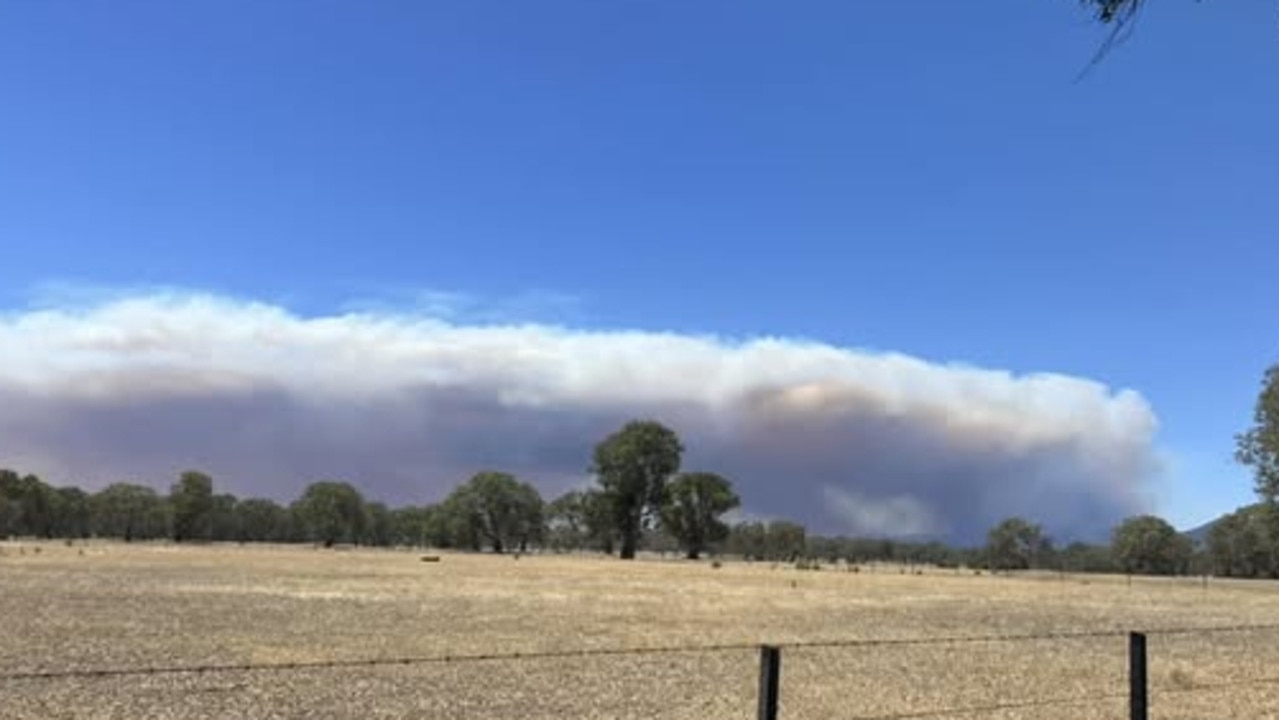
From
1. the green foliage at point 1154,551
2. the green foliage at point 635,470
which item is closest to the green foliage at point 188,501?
the green foliage at point 635,470

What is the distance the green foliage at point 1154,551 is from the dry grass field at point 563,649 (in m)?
136

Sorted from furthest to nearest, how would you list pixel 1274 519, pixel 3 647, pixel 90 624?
1. pixel 1274 519
2. pixel 90 624
3. pixel 3 647

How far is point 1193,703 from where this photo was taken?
64.6 feet

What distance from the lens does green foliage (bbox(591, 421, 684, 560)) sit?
6590 inches

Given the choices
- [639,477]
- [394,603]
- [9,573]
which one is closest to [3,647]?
[394,603]

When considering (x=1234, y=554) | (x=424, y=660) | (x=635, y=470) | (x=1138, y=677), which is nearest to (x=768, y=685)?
(x=424, y=660)

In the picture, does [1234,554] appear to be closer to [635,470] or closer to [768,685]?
[635,470]

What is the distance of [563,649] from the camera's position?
2692 centimetres

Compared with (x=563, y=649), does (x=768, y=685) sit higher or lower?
higher

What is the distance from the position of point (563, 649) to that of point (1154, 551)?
561ft

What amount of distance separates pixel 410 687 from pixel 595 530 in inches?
6048

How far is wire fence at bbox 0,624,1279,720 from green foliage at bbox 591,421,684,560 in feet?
462

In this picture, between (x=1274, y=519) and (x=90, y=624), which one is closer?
(x=90, y=624)

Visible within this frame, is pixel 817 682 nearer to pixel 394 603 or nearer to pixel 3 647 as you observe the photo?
pixel 3 647
